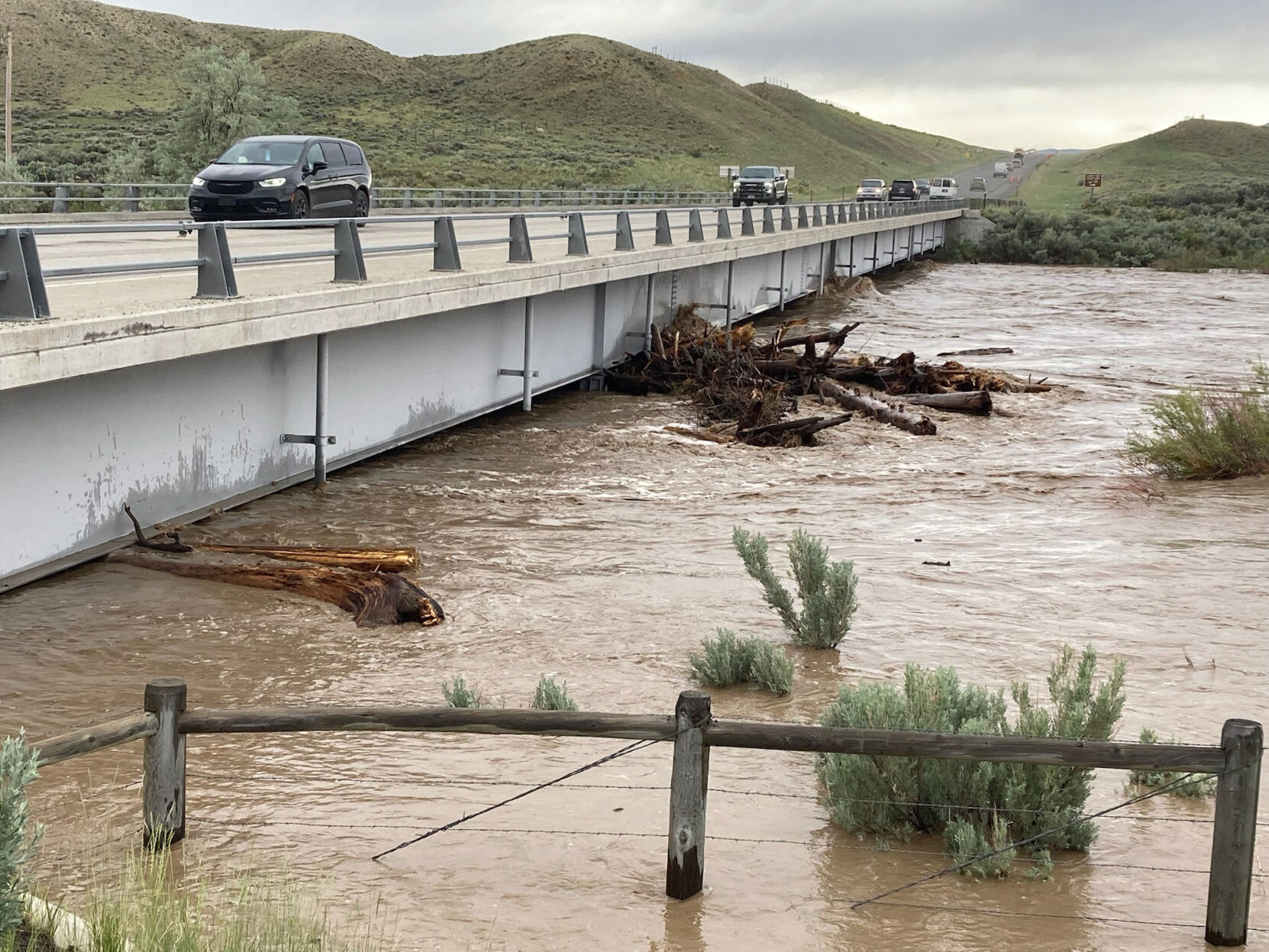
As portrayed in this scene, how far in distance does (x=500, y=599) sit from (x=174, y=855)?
15.8ft

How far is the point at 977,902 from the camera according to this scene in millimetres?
5609

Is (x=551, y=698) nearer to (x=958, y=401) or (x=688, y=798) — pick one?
(x=688, y=798)

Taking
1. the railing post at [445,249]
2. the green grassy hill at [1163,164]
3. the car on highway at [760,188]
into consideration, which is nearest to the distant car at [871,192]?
the green grassy hill at [1163,164]

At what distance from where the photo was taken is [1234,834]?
501cm

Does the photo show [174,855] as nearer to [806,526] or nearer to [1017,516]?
[806,526]

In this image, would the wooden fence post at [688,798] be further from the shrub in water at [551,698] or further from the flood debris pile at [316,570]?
the flood debris pile at [316,570]

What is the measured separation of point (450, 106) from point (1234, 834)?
15262cm

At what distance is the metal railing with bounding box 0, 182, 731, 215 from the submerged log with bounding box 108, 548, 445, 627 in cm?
2007

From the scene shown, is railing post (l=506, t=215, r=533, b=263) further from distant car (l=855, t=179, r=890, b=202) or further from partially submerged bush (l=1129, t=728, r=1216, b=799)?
distant car (l=855, t=179, r=890, b=202)

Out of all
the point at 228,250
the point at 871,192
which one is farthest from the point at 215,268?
the point at 871,192

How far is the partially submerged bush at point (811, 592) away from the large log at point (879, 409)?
9.44 meters

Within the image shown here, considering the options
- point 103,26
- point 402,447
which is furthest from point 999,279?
point 103,26

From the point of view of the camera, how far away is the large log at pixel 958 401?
20.5 metres

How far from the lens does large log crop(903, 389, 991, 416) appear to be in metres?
20.5
